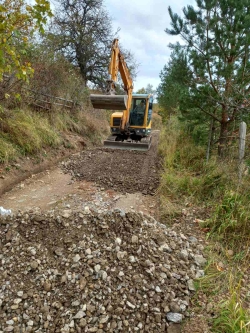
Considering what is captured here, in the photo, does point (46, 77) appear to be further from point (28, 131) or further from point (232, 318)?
point (232, 318)

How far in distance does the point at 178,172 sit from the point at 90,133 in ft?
18.3

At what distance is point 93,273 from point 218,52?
394 centimetres

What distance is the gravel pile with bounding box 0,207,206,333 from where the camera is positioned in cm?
175

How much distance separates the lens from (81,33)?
13883mm

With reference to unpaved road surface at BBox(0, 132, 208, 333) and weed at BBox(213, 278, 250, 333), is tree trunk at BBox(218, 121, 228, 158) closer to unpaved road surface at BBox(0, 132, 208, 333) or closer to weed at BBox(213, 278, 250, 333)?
unpaved road surface at BBox(0, 132, 208, 333)

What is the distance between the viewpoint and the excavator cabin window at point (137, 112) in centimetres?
825

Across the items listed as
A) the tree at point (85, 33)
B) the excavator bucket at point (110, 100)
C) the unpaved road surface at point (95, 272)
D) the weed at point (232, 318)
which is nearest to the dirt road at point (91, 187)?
the unpaved road surface at point (95, 272)

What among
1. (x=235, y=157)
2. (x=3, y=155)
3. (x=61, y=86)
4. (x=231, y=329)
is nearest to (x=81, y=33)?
(x=61, y=86)

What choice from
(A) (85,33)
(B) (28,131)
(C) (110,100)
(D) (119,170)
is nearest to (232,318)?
(D) (119,170)

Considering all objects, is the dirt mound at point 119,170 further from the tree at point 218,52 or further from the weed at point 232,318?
the weed at point 232,318

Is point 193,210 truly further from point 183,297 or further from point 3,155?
point 3,155

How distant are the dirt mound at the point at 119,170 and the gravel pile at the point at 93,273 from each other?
6.01ft

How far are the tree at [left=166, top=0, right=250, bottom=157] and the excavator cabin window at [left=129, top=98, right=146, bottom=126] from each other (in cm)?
391

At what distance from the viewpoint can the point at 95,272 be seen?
2.02 m
